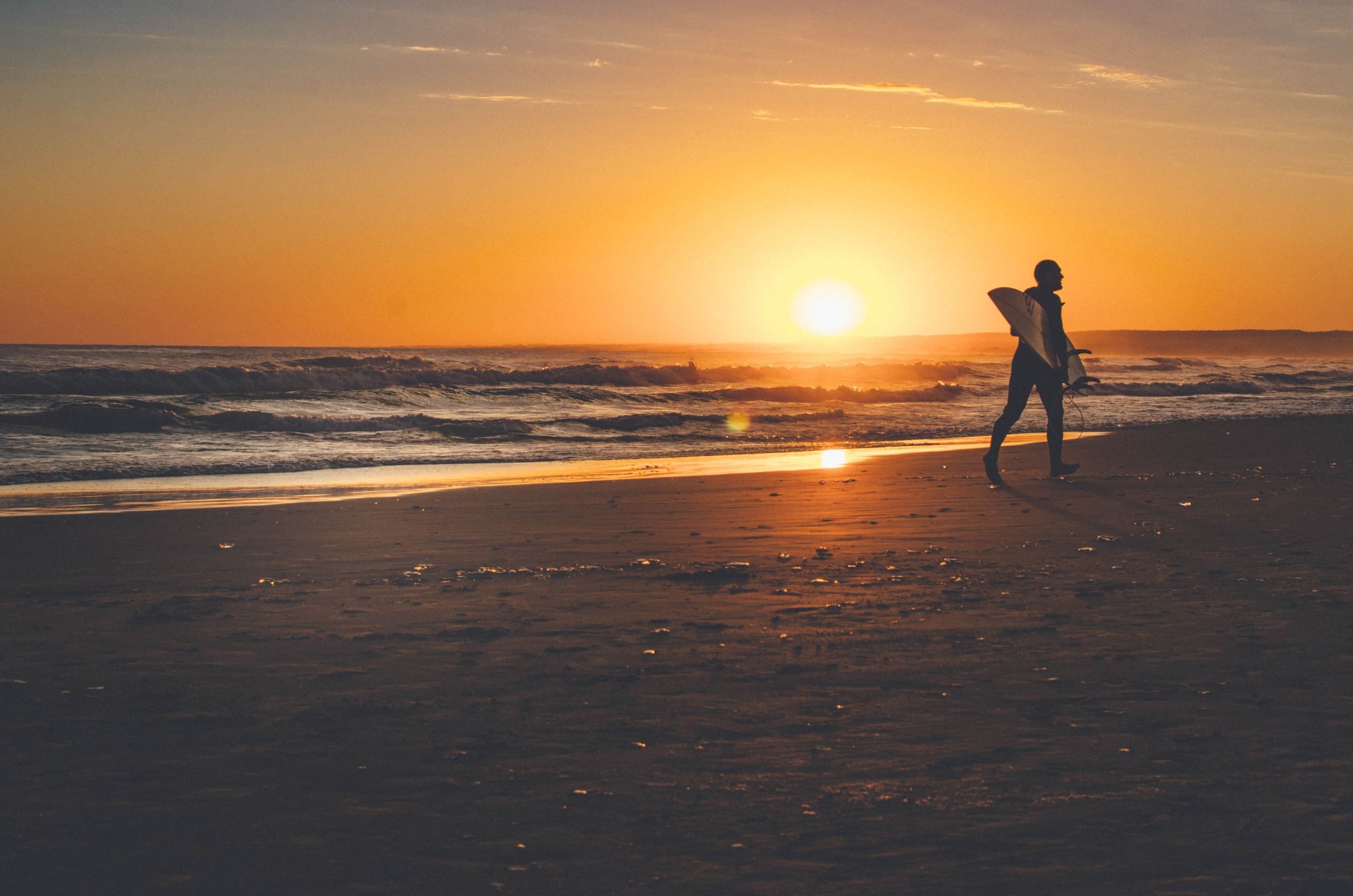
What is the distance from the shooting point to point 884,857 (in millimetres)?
2227

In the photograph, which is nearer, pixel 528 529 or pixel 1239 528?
pixel 1239 528

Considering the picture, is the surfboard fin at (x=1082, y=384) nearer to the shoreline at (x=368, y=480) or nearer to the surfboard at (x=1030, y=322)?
the surfboard at (x=1030, y=322)

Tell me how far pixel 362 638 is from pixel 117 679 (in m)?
0.87

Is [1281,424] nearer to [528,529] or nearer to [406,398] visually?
[528,529]

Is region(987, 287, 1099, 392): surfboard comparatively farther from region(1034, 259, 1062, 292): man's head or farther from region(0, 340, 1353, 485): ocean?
region(0, 340, 1353, 485): ocean

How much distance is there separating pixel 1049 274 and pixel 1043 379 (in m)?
0.99

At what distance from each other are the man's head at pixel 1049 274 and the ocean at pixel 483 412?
6753 millimetres

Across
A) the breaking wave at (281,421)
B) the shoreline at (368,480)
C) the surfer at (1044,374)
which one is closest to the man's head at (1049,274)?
the surfer at (1044,374)

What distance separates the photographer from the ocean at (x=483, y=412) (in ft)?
49.5

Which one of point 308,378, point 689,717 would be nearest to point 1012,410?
point 689,717

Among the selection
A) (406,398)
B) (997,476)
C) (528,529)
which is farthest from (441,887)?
(406,398)

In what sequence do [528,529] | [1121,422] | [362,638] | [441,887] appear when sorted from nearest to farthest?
[441,887], [362,638], [528,529], [1121,422]

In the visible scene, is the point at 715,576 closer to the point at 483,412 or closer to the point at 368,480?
the point at 368,480

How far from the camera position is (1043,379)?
9.98m
